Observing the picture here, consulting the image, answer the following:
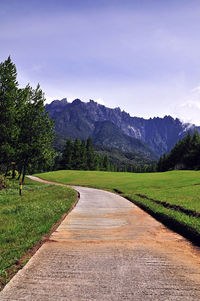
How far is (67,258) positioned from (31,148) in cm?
2417

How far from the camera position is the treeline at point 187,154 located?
85375 mm

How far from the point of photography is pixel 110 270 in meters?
4.95

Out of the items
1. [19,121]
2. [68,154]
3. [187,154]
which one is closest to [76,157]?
[68,154]

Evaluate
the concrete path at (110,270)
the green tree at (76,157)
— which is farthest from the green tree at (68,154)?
the concrete path at (110,270)

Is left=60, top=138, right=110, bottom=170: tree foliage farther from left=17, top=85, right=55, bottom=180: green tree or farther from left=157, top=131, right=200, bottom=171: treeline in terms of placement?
left=17, top=85, right=55, bottom=180: green tree

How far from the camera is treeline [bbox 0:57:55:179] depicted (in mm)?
27281

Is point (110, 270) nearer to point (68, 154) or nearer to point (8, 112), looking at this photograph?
point (8, 112)

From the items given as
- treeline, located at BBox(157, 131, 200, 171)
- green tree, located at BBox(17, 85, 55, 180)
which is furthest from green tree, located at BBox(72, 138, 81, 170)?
green tree, located at BBox(17, 85, 55, 180)

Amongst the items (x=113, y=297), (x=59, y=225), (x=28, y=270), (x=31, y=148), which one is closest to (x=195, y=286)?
(x=113, y=297)

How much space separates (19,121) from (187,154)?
75790 mm

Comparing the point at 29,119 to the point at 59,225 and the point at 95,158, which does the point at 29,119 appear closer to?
the point at 59,225

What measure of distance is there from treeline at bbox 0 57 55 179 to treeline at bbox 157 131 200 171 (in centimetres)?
7122

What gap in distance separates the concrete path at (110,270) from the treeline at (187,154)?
83061 millimetres

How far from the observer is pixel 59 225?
9.80 meters
